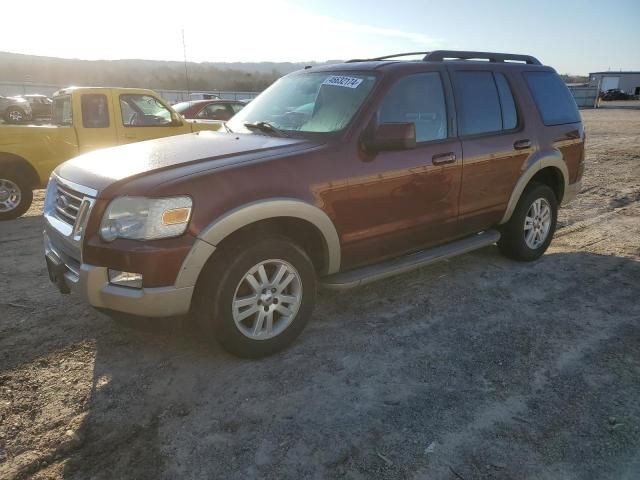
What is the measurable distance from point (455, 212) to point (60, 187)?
9.76 ft

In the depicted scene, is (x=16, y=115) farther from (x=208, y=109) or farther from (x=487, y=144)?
(x=487, y=144)

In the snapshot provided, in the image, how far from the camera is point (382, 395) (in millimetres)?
2779

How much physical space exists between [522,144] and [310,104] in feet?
6.80

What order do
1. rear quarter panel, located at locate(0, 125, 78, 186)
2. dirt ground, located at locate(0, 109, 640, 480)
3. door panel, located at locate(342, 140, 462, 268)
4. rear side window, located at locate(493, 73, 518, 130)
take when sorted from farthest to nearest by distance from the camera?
rear quarter panel, located at locate(0, 125, 78, 186) < rear side window, located at locate(493, 73, 518, 130) < door panel, located at locate(342, 140, 462, 268) < dirt ground, located at locate(0, 109, 640, 480)

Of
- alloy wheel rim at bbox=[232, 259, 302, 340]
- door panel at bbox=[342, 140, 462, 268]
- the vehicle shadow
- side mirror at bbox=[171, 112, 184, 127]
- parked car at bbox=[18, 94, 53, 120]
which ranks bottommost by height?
the vehicle shadow

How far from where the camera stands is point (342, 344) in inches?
132

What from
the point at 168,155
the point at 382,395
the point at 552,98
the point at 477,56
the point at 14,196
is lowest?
the point at 382,395

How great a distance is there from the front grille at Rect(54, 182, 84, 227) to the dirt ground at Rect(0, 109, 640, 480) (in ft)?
2.67

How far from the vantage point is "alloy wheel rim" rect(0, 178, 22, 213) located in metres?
6.87

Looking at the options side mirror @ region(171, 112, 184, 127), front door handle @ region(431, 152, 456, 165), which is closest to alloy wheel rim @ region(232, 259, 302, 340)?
front door handle @ region(431, 152, 456, 165)

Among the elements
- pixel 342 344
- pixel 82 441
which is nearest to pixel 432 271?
pixel 342 344

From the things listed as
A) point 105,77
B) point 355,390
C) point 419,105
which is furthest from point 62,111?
point 105,77

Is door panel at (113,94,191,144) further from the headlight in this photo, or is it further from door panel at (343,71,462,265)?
the headlight

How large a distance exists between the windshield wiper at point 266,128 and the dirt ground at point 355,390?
1419mm
